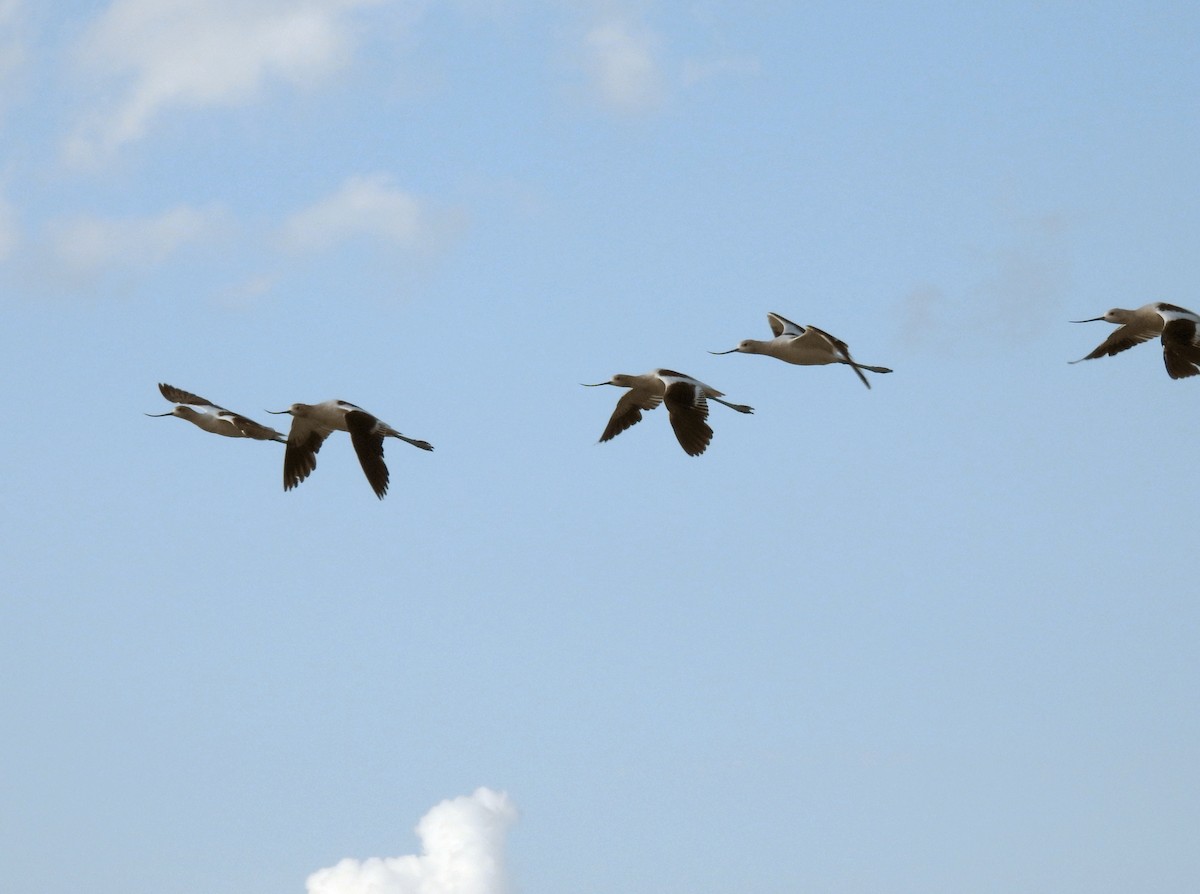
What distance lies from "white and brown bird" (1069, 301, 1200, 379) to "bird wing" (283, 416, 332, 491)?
41.3 ft

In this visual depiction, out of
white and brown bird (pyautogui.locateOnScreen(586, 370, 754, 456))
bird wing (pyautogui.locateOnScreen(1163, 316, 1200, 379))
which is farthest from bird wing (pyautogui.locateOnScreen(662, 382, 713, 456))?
bird wing (pyautogui.locateOnScreen(1163, 316, 1200, 379))

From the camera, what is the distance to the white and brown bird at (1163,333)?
30.2 meters

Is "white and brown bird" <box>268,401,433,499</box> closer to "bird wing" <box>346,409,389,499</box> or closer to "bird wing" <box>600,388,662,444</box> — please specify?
"bird wing" <box>346,409,389,499</box>

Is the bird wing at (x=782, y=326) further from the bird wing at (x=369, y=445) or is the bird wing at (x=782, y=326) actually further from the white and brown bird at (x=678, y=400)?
the bird wing at (x=369, y=445)

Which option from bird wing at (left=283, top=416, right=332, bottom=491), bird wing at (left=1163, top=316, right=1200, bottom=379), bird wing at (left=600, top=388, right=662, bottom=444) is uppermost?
bird wing at (left=600, top=388, right=662, bottom=444)

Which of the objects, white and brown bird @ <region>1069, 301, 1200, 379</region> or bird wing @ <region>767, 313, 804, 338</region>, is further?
bird wing @ <region>767, 313, 804, 338</region>

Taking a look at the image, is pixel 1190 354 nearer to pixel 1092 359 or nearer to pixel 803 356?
pixel 1092 359

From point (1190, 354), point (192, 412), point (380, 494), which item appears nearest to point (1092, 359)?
point (1190, 354)

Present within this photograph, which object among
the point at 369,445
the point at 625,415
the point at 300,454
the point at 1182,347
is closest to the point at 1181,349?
the point at 1182,347

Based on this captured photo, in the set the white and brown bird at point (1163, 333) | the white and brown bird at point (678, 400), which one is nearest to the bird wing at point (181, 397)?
the white and brown bird at point (678, 400)

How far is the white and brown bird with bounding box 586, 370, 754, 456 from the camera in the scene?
3197 centimetres

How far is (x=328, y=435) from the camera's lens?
35.0m

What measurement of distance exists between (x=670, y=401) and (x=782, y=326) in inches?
119

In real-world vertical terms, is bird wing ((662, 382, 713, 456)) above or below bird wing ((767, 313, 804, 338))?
below
